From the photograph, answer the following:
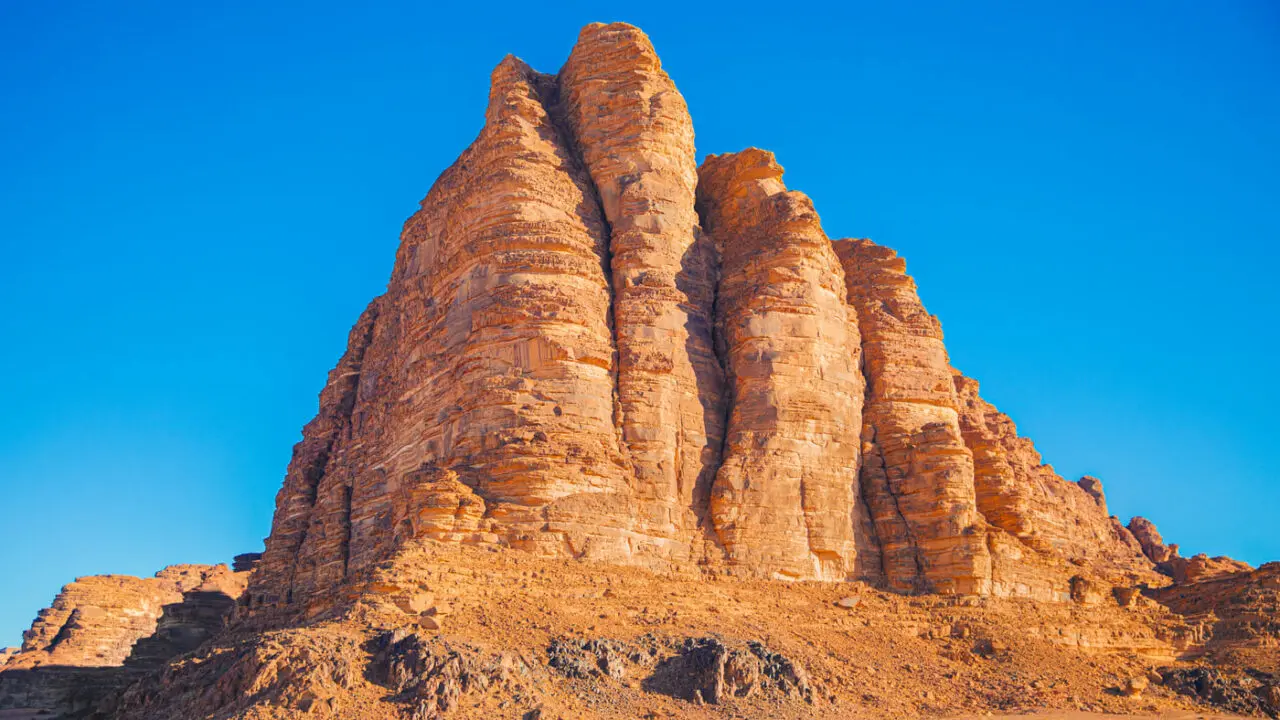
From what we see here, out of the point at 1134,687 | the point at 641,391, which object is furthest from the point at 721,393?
the point at 1134,687

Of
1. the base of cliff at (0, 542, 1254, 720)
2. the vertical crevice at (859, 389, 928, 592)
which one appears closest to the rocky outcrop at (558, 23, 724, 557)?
the base of cliff at (0, 542, 1254, 720)

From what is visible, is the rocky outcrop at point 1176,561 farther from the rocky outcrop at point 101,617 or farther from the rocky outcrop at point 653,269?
the rocky outcrop at point 101,617

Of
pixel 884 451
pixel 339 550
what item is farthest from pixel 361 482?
pixel 884 451

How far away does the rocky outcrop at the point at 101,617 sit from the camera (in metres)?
61.9

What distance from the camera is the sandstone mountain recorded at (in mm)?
33844

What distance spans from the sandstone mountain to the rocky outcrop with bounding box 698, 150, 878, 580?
4.4 inches

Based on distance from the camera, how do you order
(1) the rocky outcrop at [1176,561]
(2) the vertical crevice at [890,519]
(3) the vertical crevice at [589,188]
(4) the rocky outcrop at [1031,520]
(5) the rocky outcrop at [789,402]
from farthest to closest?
(1) the rocky outcrop at [1176,561]
(4) the rocky outcrop at [1031,520]
(2) the vertical crevice at [890,519]
(3) the vertical crevice at [589,188]
(5) the rocky outcrop at [789,402]

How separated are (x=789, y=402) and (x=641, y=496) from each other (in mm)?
6640

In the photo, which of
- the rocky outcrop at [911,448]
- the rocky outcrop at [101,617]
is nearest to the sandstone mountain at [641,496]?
the rocky outcrop at [911,448]

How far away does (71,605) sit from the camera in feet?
220

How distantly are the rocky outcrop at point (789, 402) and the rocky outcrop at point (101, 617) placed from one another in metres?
29.4

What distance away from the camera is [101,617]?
64938 millimetres

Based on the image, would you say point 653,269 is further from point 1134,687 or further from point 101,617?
point 101,617

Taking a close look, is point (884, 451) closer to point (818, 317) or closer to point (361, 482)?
point (818, 317)
